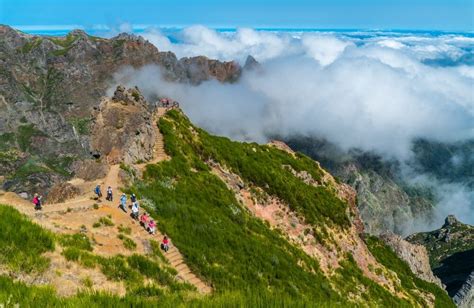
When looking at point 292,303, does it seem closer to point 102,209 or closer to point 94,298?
point 94,298

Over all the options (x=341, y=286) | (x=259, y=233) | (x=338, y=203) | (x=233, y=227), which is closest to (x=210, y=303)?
(x=233, y=227)

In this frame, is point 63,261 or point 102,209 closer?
point 63,261

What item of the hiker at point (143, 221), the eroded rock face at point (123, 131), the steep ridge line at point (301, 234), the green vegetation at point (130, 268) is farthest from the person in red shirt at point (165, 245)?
the steep ridge line at point (301, 234)

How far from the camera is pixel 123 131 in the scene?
171 feet

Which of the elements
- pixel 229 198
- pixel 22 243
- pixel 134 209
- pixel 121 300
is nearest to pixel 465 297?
pixel 229 198

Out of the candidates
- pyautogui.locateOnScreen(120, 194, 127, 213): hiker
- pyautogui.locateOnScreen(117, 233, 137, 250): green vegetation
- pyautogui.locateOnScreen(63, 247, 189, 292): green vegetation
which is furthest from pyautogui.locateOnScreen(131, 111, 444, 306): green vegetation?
pyautogui.locateOnScreen(63, 247, 189, 292): green vegetation

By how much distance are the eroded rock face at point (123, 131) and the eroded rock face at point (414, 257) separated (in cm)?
6460

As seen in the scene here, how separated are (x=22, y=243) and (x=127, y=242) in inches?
369

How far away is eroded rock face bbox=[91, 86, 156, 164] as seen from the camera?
4938 cm

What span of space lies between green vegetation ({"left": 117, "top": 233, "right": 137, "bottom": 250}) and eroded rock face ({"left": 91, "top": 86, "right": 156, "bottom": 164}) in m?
17.9

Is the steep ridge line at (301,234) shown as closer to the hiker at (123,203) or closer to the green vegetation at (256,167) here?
the green vegetation at (256,167)

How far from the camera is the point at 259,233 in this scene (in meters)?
45.9

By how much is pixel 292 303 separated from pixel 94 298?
4694mm

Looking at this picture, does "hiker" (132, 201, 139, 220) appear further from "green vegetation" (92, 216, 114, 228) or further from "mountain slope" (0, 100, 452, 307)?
"green vegetation" (92, 216, 114, 228)
